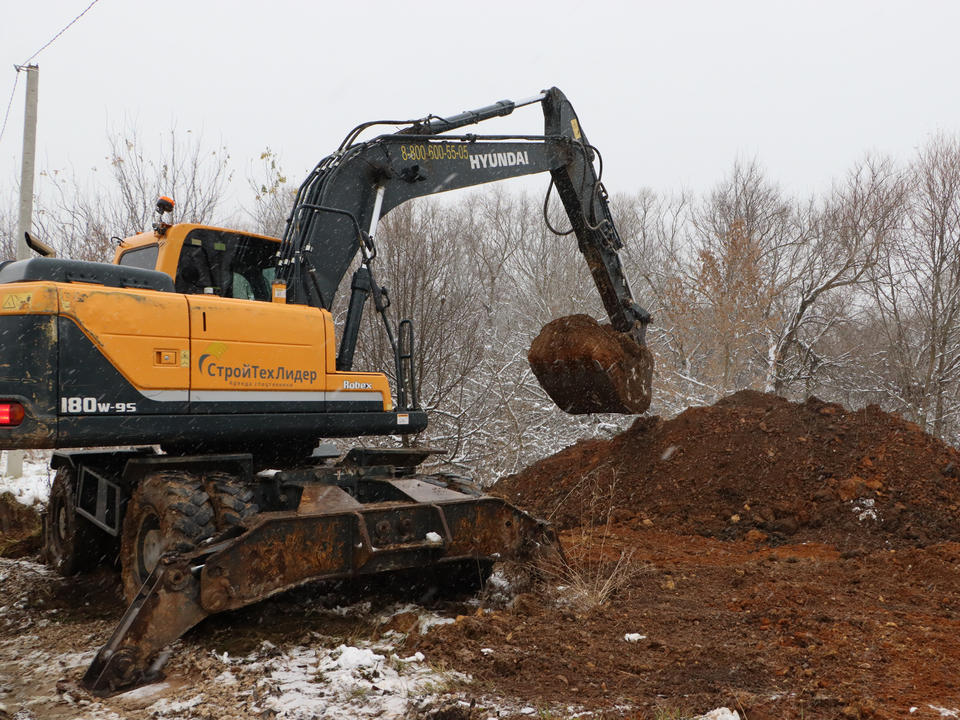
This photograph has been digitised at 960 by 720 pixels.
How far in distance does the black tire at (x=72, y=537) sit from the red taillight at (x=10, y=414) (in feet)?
8.23

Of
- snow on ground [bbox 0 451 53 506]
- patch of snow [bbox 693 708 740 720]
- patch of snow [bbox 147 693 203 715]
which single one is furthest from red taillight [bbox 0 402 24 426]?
snow on ground [bbox 0 451 53 506]

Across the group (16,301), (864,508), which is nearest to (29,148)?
(16,301)

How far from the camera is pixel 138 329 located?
15.0 feet

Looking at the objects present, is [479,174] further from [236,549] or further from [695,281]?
[695,281]

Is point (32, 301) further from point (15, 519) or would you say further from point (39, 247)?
point (15, 519)

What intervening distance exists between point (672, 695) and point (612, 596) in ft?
6.09

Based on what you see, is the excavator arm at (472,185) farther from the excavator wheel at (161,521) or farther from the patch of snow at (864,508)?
the patch of snow at (864,508)

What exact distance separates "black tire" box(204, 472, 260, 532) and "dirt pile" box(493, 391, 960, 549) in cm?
362

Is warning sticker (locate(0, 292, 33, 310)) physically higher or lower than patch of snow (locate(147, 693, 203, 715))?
higher

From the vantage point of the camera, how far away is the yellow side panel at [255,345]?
15.8 feet

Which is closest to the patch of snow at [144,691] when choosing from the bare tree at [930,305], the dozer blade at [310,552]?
the dozer blade at [310,552]

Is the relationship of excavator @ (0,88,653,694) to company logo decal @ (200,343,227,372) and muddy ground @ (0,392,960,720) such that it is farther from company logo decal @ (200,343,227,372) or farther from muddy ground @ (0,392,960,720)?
muddy ground @ (0,392,960,720)

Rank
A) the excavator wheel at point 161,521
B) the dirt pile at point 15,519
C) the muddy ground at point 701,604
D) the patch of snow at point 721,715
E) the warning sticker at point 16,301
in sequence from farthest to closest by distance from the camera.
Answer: the dirt pile at point 15,519 < the excavator wheel at point 161,521 < the warning sticker at point 16,301 < the muddy ground at point 701,604 < the patch of snow at point 721,715

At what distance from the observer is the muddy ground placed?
3557 millimetres
